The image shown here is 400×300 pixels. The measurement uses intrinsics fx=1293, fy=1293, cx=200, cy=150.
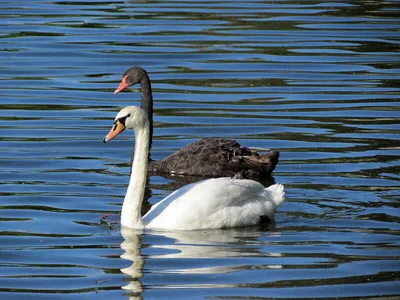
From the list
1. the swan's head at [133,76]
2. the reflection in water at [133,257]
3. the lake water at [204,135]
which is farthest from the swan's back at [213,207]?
the swan's head at [133,76]

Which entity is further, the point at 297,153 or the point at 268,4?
the point at 268,4

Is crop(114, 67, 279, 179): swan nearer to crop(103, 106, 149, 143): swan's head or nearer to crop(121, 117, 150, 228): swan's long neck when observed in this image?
crop(121, 117, 150, 228): swan's long neck

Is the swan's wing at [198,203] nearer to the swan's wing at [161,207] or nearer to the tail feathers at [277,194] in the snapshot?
the swan's wing at [161,207]

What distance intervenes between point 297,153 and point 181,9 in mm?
10920

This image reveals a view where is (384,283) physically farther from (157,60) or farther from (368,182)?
(157,60)

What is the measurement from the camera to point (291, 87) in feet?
62.0

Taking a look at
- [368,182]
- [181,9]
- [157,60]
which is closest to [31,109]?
[157,60]

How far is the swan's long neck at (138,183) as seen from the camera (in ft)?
38.8

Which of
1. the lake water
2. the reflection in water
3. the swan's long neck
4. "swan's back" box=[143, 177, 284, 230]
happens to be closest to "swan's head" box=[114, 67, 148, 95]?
the lake water

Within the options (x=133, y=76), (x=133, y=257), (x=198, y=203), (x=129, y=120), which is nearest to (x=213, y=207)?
(x=198, y=203)

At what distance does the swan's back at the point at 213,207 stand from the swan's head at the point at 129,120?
750 mm

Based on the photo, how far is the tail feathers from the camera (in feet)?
40.2

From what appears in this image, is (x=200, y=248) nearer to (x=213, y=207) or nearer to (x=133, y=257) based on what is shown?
(x=133, y=257)

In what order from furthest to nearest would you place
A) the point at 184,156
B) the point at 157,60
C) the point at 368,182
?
the point at 157,60
the point at 184,156
the point at 368,182
